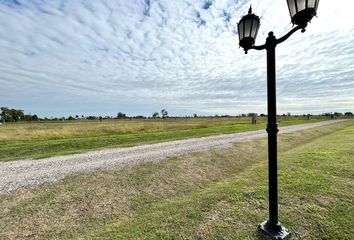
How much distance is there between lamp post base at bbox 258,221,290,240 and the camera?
3.42 m

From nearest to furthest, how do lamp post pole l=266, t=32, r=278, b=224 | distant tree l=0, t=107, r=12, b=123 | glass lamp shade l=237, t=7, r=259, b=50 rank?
lamp post pole l=266, t=32, r=278, b=224 → glass lamp shade l=237, t=7, r=259, b=50 → distant tree l=0, t=107, r=12, b=123

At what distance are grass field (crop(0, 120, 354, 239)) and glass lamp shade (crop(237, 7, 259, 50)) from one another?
124 inches

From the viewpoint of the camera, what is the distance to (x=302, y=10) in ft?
9.46

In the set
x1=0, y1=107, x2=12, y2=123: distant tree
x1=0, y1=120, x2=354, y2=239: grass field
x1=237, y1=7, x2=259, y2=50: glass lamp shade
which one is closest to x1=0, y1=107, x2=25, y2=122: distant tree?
x1=0, y1=107, x2=12, y2=123: distant tree

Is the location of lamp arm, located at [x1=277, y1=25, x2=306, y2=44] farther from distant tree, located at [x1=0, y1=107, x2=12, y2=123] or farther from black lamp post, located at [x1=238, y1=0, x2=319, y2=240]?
distant tree, located at [x1=0, y1=107, x2=12, y2=123]

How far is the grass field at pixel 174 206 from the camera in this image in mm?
3859

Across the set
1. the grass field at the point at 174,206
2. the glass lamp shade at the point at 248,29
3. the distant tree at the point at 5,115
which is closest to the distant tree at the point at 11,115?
the distant tree at the point at 5,115

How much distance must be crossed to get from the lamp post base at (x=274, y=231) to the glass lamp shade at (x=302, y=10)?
3.08 metres

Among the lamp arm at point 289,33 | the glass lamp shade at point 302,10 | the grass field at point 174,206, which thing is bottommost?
the grass field at point 174,206

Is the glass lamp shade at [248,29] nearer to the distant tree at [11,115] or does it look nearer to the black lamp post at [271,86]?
the black lamp post at [271,86]

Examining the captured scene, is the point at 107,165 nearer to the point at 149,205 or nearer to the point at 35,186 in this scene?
the point at 35,186

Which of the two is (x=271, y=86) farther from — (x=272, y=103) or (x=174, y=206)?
(x=174, y=206)

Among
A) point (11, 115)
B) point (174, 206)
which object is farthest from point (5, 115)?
point (174, 206)

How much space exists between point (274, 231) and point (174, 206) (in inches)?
86.7
